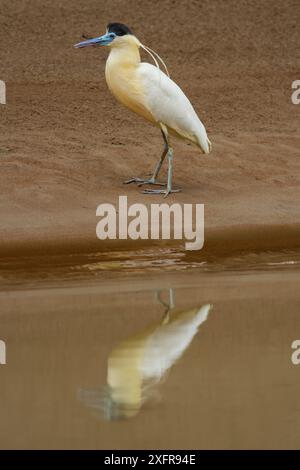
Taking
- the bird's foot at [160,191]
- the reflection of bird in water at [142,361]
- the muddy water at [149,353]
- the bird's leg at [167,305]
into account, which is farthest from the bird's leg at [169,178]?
the reflection of bird in water at [142,361]

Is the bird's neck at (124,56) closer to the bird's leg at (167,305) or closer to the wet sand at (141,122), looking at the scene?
the wet sand at (141,122)

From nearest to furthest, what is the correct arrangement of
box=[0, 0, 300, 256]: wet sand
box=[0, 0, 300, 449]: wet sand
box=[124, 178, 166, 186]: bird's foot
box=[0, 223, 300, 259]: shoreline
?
box=[0, 0, 300, 449]: wet sand, box=[0, 223, 300, 259]: shoreline, box=[0, 0, 300, 256]: wet sand, box=[124, 178, 166, 186]: bird's foot

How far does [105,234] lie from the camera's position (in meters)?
9.48

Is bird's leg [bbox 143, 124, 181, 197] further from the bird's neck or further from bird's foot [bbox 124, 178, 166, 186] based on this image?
the bird's neck

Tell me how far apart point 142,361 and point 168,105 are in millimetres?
4539

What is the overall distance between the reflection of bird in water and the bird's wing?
329cm

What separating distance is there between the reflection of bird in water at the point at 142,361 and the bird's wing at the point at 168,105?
3.29 m

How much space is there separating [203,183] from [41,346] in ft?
16.3

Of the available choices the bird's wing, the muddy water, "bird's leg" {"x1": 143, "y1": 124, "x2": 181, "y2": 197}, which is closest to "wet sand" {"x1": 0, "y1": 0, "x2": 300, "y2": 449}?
the muddy water

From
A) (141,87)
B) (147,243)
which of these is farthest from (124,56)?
(147,243)

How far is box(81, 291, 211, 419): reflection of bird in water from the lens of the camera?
5342 mm

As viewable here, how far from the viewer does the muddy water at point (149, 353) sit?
5.03 meters
